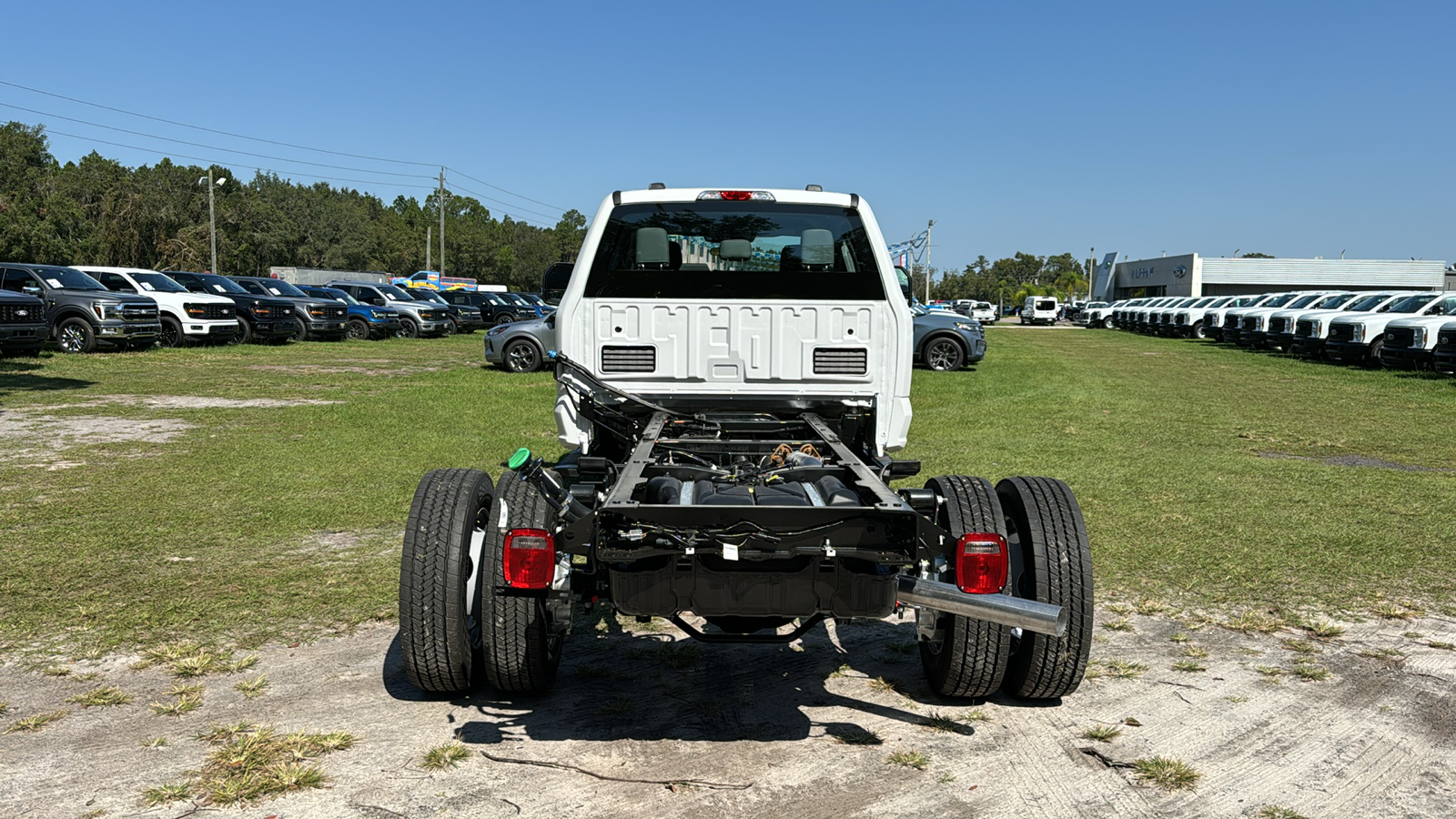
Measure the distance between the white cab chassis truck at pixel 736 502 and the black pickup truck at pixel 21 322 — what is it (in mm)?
15273

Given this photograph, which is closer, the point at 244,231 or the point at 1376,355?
the point at 1376,355

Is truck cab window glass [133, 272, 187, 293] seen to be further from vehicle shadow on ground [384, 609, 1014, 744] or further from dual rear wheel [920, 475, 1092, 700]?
dual rear wheel [920, 475, 1092, 700]

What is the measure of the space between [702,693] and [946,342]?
1655 cm

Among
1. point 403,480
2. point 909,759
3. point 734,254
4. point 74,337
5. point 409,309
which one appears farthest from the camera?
point 409,309

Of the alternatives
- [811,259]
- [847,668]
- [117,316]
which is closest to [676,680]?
[847,668]

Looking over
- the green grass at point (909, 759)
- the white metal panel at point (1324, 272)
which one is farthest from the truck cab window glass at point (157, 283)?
the white metal panel at point (1324, 272)

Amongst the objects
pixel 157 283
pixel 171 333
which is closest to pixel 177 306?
pixel 171 333

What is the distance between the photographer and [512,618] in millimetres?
A: 3857

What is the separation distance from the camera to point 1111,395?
52.5 feet

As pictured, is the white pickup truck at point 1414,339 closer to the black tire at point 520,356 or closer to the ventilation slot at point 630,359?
the black tire at point 520,356

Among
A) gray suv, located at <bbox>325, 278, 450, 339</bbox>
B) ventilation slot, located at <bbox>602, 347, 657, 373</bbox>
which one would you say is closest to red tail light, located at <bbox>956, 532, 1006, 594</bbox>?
ventilation slot, located at <bbox>602, 347, 657, 373</bbox>

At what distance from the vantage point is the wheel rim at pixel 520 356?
62.1 ft

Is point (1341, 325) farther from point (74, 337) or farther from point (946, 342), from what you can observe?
point (74, 337)

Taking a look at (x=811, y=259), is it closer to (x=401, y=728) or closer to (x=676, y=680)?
(x=676, y=680)
